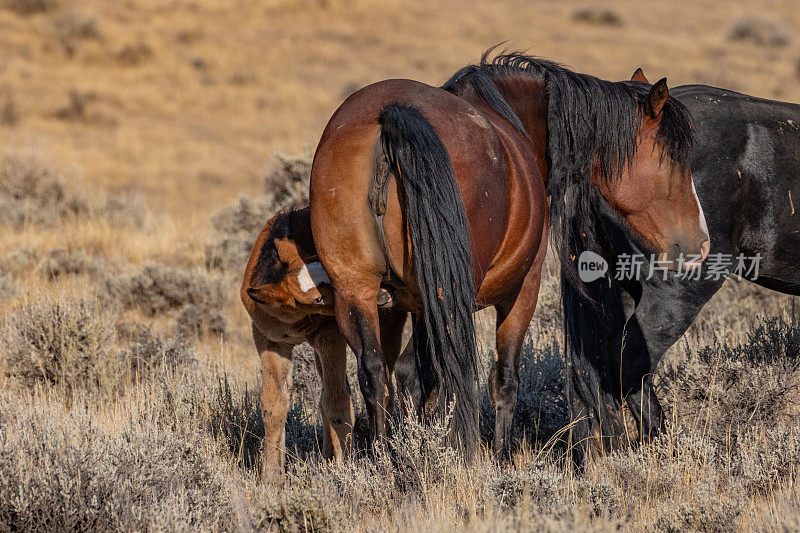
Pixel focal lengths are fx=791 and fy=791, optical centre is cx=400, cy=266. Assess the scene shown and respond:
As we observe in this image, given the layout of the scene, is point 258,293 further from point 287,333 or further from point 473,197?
point 473,197

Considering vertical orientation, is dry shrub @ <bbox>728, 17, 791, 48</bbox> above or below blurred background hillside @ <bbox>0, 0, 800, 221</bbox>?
above

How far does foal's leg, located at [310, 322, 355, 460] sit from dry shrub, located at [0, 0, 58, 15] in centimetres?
2812

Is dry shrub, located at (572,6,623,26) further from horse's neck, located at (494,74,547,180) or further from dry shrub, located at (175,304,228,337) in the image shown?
horse's neck, located at (494,74,547,180)

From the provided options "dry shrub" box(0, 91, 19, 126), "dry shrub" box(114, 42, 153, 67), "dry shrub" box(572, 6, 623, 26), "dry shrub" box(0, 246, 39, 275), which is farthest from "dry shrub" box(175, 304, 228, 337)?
"dry shrub" box(572, 6, 623, 26)

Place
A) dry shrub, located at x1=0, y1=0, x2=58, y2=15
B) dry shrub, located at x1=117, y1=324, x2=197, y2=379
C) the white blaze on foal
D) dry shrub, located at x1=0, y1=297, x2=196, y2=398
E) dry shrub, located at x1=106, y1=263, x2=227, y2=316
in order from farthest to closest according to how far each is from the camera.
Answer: dry shrub, located at x1=0, y1=0, x2=58, y2=15
dry shrub, located at x1=106, y1=263, x2=227, y2=316
dry shrub, located at x1=117, y1=324, x2=197, y2=379
dry shrub, located at x1=0, y1=297, x2=196, y2=398
the white blaze on foal

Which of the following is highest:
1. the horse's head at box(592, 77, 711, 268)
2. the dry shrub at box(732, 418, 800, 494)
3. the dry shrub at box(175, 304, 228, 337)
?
the horse's head at box(592, 77, 711, 268)

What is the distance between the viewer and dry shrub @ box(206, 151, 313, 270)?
28.0ft

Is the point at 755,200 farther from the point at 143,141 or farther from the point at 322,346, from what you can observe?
the point at 143,141

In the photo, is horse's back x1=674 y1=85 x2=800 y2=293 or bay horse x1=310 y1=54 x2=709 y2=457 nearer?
bay horse x1=310 y1=54 x2=709 y2=457

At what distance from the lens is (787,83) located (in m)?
22.3

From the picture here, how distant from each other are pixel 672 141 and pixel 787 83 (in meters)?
21.2

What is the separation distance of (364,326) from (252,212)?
650 cm

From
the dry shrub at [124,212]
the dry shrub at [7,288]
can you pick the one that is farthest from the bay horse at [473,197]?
the dry shrub at [124,212]

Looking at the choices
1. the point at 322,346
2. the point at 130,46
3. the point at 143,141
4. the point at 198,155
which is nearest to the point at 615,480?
the point at 322,346
